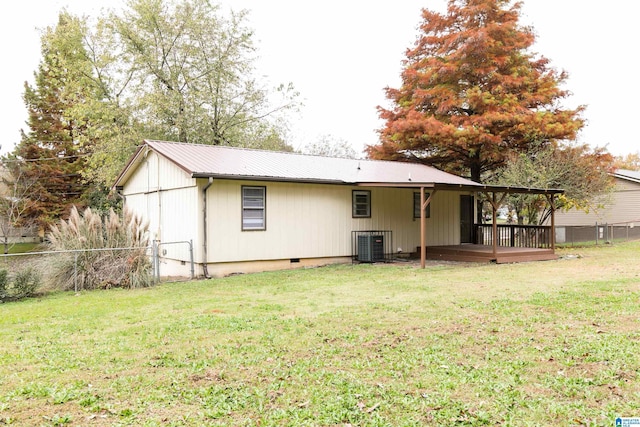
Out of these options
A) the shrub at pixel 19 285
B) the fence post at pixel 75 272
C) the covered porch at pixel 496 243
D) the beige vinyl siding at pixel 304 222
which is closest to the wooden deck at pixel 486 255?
the covered porch at pixel 496 243

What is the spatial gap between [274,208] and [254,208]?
1.95 feet

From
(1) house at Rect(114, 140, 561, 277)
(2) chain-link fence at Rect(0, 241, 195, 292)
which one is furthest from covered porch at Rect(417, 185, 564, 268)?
(2) chain-link fence at Rect(0, 241, 195, 292)

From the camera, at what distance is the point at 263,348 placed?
5156 millimetres

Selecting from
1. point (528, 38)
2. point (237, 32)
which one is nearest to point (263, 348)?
point (528, 38)

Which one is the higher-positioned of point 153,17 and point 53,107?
point 153,17

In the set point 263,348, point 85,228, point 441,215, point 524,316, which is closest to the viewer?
point 263,348

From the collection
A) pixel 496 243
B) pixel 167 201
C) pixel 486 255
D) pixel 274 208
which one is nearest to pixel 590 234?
pixel 496 243

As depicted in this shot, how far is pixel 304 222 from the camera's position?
1388 centimetres

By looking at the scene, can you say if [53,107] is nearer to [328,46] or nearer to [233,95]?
[233,95]

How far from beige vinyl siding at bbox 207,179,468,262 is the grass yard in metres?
3.94

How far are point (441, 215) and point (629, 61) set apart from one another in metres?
19.0

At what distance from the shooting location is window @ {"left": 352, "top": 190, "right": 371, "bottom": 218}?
15.1 metres

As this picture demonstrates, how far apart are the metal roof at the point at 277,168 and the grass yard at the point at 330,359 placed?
4.49 meters

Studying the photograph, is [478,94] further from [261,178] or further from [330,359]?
[330,359]
